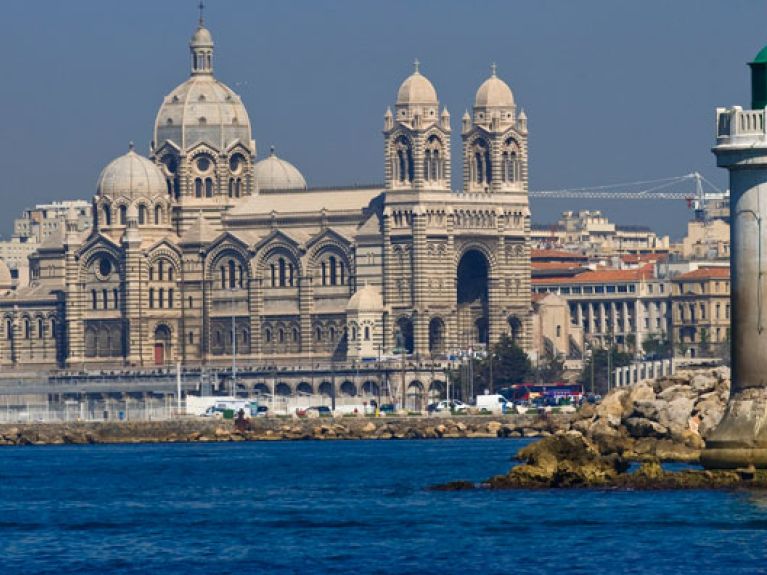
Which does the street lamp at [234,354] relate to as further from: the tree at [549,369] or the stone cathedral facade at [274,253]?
the tree at [549,369]

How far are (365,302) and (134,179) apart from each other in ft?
65.8

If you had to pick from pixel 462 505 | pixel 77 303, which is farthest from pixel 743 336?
pixel 77 303

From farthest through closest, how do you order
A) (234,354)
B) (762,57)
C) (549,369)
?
(234,354) → (549,369) → (762,57)

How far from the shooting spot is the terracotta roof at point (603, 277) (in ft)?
638

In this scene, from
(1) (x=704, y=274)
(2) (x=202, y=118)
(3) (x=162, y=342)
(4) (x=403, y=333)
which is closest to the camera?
(4) (x=403, y=333)

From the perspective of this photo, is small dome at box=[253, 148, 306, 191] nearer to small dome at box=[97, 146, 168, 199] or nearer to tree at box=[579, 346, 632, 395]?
small dome at box=[97, 146, 168, 199]

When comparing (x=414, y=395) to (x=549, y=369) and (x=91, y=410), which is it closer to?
(x=549, y=369)

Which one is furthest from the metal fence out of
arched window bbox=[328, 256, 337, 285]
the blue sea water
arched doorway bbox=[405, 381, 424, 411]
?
the blue sea water

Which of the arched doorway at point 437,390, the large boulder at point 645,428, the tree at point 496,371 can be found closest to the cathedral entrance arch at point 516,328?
the tree at point 496,371

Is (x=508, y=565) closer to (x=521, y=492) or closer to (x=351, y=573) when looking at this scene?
(x=351, y=573)

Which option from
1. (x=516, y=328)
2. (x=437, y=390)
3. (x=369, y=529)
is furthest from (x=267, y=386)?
(x=369, y=529)

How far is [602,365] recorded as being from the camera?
529ft

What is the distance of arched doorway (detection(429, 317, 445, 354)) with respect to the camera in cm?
16438

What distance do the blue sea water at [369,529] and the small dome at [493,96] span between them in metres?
91.1
